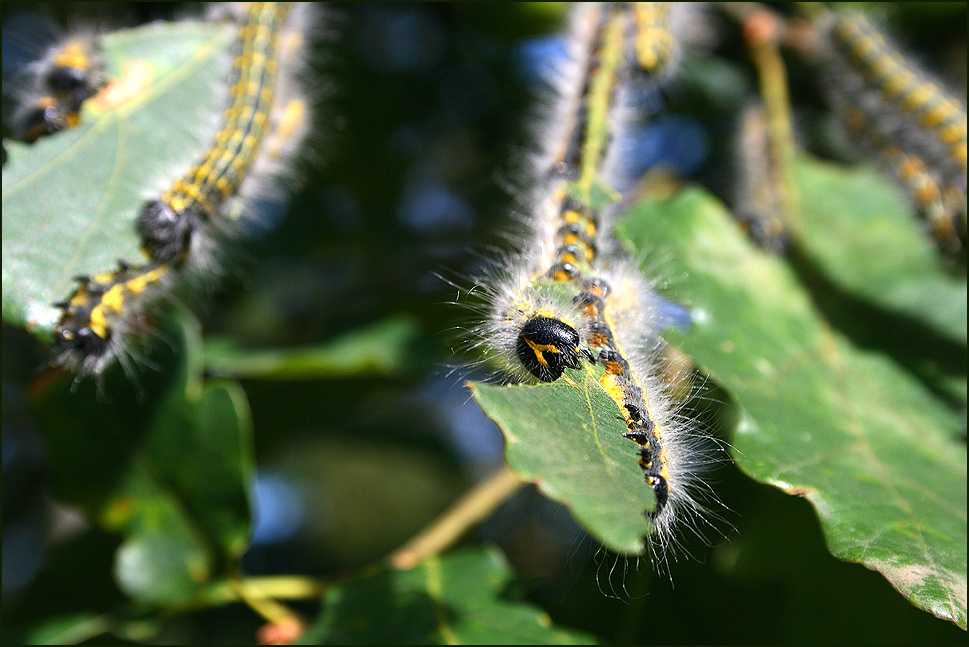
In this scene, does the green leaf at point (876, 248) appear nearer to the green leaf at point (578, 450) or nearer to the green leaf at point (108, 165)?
the green leaf at point (578, 450)

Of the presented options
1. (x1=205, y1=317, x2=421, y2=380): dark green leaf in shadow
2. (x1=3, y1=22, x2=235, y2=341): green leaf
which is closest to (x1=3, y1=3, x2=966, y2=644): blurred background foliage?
(x1=205, y1=317, x2=421, y2=380): dark green leaf in shadow

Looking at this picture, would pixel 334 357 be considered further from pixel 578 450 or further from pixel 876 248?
pixel 876 248

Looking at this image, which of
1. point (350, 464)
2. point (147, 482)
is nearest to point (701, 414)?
point (147, 482)

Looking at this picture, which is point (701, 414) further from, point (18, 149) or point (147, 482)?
point (18, 149)

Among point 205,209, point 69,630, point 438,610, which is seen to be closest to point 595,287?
point 438,610

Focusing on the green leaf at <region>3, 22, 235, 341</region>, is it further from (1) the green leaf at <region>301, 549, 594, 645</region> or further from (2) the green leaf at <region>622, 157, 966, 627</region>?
(2) the green leaf at <region>622, 157, 966, 627</region>

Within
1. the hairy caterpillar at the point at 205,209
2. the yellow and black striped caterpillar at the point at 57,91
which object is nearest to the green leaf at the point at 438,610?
the hairy caterpillar at the point at 205,209

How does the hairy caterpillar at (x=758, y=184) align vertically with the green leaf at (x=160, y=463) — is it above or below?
above
